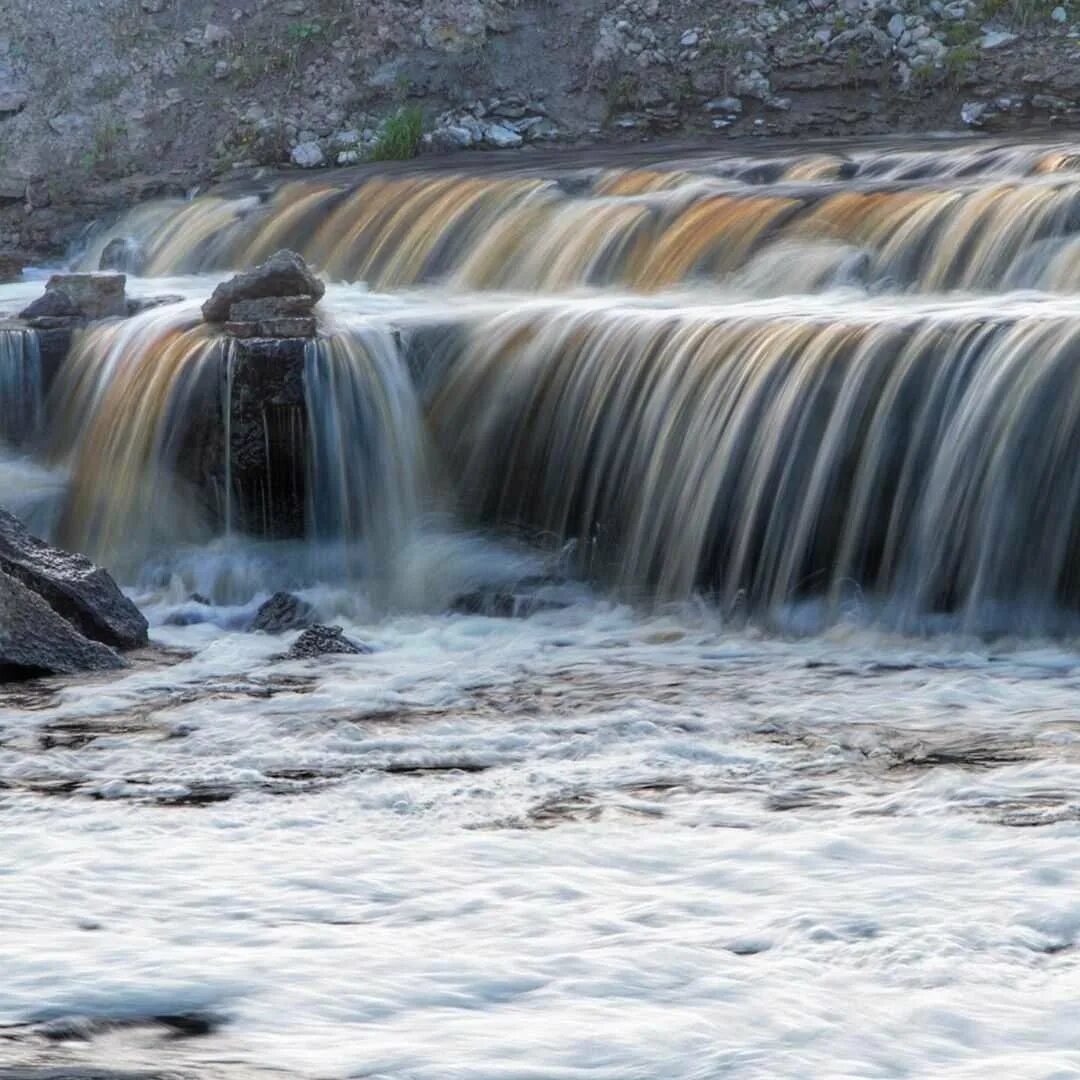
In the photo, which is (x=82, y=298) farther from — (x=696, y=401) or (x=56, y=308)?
(x=696, y=401)

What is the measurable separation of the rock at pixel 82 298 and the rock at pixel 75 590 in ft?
9.66

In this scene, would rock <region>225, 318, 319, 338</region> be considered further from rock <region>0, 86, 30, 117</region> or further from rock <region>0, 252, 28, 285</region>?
rock <region>0, 86, 30, 117</region>

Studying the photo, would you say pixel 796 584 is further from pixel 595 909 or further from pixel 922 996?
pixel 922 996

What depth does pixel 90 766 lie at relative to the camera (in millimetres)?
6035

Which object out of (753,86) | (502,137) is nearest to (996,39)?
(753,86)

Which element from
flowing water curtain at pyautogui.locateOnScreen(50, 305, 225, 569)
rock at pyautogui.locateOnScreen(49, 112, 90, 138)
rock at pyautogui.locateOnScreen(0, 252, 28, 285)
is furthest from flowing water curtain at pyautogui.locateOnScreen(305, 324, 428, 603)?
rock at pyautogui.locateOnScreen(49, 112, 90, 138)

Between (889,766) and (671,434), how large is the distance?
3.24 meters

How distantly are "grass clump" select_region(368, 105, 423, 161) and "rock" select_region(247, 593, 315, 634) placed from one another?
7.79 m

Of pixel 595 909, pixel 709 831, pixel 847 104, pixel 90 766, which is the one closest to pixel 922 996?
pixel 595 909

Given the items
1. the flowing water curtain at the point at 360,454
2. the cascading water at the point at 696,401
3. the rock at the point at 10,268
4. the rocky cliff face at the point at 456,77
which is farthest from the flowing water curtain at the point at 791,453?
the rocky cliff face at the point at 456,77

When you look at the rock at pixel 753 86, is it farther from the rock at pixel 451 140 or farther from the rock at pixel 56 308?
the rock at pixel 56 308

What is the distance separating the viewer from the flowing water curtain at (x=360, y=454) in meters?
9.47

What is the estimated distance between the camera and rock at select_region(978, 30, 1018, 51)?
1537 centimetres

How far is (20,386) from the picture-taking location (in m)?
10.7
